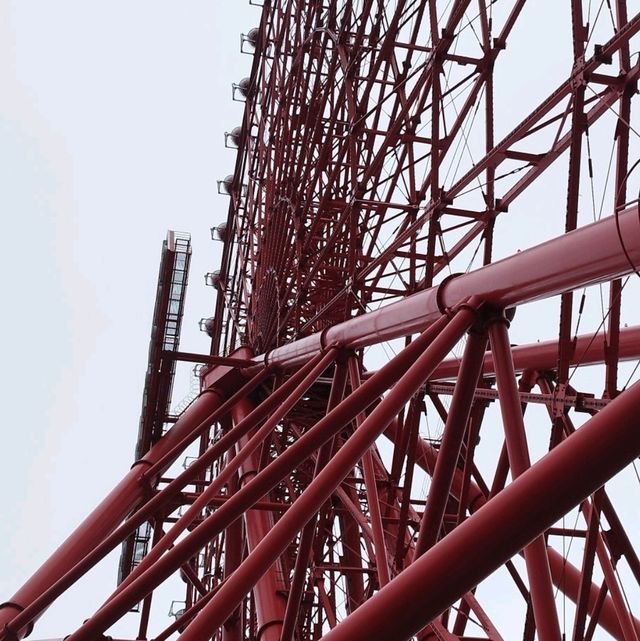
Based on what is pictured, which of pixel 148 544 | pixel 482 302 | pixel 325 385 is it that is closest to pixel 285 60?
pixel 325 385

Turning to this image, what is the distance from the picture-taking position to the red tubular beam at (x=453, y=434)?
7523 mm

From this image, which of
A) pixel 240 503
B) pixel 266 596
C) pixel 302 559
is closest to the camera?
pixel 240 503

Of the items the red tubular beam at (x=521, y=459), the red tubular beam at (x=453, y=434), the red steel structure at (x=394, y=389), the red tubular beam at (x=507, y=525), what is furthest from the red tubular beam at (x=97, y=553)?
the red tubular beam at (x=507, y=525)

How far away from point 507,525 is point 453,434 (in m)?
2.99

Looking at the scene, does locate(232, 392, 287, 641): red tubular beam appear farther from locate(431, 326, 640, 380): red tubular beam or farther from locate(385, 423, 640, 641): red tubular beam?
locate(431, 326, 640, 380): red tubular beam

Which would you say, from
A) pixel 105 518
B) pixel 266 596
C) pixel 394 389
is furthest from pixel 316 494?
pixel 105 518

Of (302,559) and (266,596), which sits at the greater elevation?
(302,559)

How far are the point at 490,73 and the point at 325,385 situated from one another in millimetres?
6933

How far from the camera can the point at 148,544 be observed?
25.3 meters

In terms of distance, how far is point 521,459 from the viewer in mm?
6676

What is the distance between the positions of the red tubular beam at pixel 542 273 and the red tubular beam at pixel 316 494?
1.20 ft

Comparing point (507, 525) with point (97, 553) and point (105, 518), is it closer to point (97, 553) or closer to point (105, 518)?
point (97, 553)

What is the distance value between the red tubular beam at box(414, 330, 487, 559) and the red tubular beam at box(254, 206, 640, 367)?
0.47 metres

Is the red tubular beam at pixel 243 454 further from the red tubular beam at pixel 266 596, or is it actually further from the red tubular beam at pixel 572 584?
the red tubular beam at pixel 572 584
